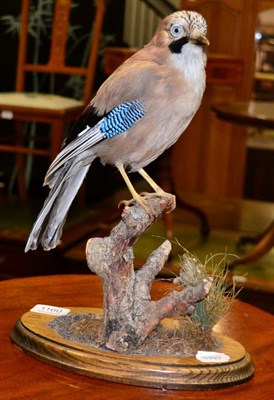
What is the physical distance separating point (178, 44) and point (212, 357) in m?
0.50

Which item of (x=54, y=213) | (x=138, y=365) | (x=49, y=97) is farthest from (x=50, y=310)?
(x=49, y=97)

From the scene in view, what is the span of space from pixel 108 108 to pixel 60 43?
9.08 feet

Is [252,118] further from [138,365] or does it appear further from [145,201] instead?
[138,365]

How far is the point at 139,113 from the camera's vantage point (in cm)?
145

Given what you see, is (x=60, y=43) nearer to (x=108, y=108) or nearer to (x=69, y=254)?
(x=69, y=254)

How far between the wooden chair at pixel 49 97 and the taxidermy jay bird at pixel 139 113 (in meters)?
2.30

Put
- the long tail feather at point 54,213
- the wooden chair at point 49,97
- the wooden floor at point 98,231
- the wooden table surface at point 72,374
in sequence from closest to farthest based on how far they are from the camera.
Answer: the wooden table surface at point 72,374, the long tail feather at point 54,213, the wooden floor at point 98,231, the wooden chair at point 49,97

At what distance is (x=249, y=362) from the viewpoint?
1.44 m

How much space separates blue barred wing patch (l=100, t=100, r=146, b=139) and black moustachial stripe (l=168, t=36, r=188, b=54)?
10cm

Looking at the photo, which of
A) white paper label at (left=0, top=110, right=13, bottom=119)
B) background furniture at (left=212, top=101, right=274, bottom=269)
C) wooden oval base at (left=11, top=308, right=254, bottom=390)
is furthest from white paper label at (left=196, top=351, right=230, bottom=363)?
white paper label at (left=0, top=110, right=13, bottom=119)

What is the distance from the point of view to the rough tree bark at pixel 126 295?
1.42 metres

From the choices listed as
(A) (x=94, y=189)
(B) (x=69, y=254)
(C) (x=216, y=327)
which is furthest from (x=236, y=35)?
(C) (x=216, y=327)

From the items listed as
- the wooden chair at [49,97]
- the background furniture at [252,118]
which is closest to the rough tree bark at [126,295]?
the background furniture at [252,118]

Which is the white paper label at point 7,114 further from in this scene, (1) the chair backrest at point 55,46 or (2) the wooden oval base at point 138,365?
(2) the wooden oval base at point 138,365
